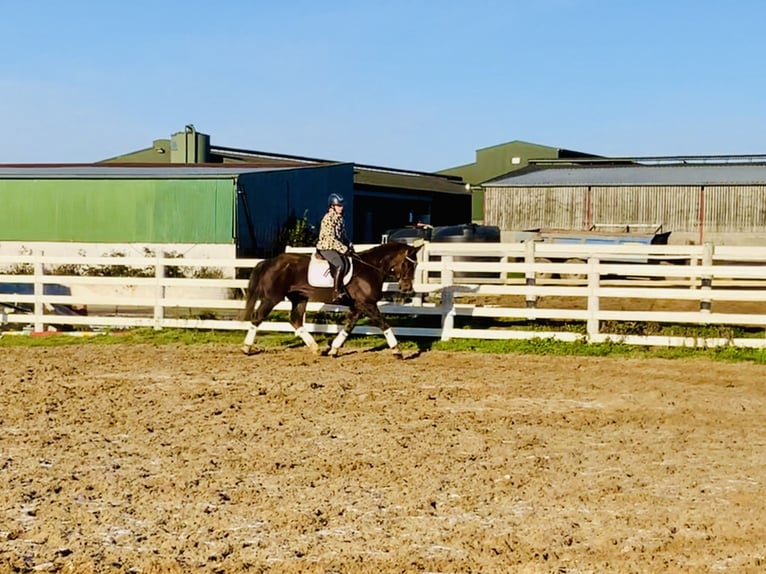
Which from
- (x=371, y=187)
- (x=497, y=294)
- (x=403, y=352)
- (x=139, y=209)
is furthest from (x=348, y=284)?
(x=371, y=187)

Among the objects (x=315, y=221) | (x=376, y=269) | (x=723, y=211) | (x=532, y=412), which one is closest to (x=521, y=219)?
(x=723, y=211)

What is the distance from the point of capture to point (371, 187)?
4291 cm

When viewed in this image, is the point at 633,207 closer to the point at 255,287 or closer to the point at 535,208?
the point at 535,208

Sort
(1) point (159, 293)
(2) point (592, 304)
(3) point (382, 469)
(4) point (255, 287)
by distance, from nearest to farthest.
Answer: (3) point (382, 469) < (4) point (255, 287) < (2) point (592, 304) < (1) point (159, 293)

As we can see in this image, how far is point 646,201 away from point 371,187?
1180cm

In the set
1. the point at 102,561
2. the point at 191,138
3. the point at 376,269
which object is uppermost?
the point at 191,138

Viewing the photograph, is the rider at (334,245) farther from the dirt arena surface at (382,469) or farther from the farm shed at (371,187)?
the farm shed at (371,187)

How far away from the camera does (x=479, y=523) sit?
19.0 ft

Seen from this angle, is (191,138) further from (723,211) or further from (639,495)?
(639,495)

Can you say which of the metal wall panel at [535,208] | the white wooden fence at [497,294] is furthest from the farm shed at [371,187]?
the white wooden fence at [497,294]

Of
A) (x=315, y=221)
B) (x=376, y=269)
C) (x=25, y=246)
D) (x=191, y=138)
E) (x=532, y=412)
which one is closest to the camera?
(x=532, y=412)

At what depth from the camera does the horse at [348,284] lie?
12.9 meters

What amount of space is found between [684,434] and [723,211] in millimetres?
33551

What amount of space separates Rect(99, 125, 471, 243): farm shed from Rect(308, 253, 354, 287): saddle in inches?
909
